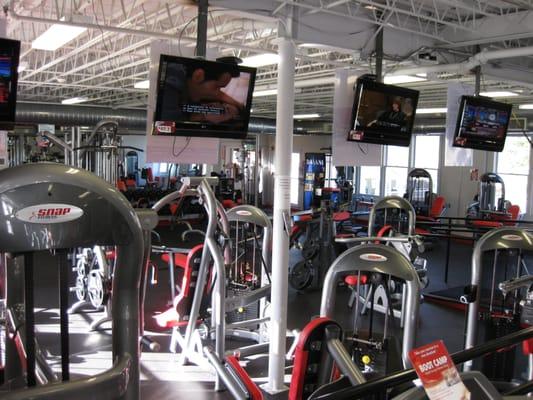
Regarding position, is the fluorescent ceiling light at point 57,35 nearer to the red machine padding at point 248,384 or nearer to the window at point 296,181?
the red machine padding at point 248,384

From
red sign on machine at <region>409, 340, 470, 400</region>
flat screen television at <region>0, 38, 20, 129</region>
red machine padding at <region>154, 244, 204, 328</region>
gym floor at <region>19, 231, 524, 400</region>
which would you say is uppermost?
flat screen television at <region>0, 38, 20, 129</region>

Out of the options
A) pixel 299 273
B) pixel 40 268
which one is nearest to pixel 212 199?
pixel 299 273

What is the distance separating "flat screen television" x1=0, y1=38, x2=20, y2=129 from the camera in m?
3.58

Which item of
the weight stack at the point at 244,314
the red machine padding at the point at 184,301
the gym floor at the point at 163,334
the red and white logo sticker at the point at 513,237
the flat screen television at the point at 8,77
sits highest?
the flat screen television at the point at 8,77

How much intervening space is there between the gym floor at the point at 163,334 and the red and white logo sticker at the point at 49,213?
2.99 meters

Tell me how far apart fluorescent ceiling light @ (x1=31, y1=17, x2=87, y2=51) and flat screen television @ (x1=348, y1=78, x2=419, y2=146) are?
10.5ft

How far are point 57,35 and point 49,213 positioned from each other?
5708 millimetres

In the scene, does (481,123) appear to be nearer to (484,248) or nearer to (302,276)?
(484,248)

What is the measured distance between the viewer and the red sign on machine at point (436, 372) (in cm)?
144

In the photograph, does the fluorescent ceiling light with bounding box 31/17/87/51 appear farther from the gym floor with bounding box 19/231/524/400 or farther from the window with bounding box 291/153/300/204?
the window with bounding box 291/153/300/204

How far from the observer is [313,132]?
17.2 metres

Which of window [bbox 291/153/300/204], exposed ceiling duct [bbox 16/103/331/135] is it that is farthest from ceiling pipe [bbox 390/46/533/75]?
window [bbox 291/153/300/204]

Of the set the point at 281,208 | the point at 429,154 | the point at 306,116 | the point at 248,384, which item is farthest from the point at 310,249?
the point at 306,116

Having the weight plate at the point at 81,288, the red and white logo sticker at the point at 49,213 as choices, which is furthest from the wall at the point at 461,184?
the red and white logo sticker at the point at 49,213
